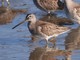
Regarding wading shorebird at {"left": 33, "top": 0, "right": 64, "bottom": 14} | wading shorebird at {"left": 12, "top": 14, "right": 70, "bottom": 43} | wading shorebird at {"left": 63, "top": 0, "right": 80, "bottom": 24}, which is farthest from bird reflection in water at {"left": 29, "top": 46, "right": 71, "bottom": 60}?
wading shorebird at {"left": 33, "top": 0, "right": 64, "bottom": 14}

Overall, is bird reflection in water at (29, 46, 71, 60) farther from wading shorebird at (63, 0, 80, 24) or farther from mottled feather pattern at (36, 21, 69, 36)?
wading shorebird at (63, 0, 80, 24)

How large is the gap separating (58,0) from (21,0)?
1754 millimetres

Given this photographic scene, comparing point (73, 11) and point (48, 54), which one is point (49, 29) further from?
point (73, 11)

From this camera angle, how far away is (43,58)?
9.59 metres

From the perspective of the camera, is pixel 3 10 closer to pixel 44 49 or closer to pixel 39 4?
pixel 39 4

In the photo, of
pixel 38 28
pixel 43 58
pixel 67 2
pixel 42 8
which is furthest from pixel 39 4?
pixel 43 58

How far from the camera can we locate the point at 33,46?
10516 mm

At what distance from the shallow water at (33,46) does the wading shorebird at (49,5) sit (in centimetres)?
226

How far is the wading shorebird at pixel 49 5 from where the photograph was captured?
14.8 metres

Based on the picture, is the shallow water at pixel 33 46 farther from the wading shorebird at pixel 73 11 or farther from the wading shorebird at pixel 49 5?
the wading shorebird at pixel 49 5

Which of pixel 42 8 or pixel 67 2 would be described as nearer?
pixel 67 2

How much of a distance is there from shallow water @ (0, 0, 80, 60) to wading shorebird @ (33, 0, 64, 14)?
2261 millimetres

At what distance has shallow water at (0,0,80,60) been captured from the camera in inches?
380

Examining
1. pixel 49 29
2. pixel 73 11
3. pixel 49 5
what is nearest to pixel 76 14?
pixel 73 11
